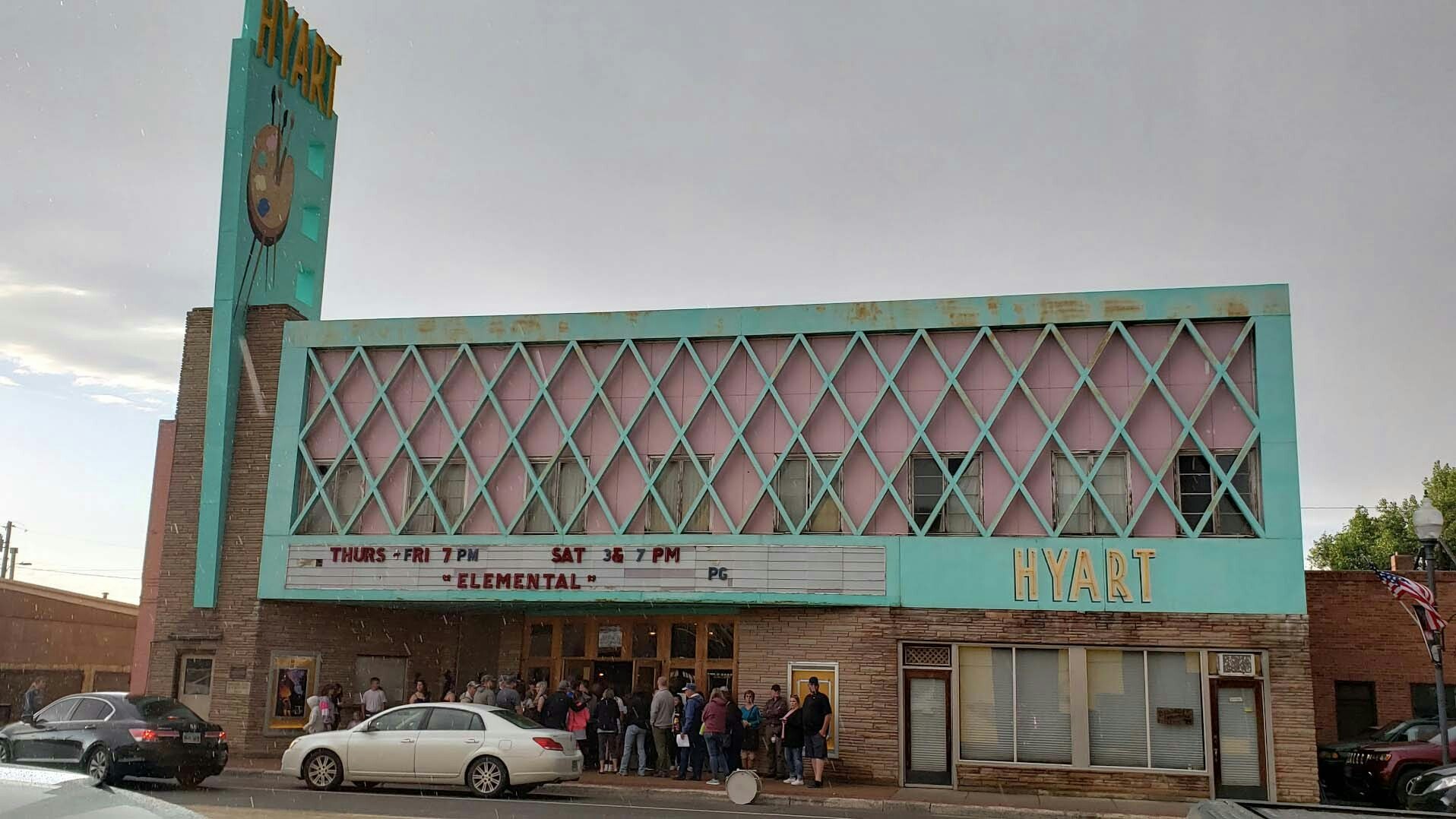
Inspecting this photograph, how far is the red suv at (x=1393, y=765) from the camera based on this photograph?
829 inches

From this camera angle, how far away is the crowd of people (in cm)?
2148

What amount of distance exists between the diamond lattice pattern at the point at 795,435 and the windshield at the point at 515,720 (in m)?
5.68

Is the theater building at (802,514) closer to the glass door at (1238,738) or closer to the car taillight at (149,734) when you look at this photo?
the glass door at (1238,738)

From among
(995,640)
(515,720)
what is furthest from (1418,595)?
(515,720)

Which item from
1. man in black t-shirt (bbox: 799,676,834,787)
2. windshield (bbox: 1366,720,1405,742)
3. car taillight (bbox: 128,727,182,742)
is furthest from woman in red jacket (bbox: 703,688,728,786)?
windshield (bbox: 1366,720,1405,742)

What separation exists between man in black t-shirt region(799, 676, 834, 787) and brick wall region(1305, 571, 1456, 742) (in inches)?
547

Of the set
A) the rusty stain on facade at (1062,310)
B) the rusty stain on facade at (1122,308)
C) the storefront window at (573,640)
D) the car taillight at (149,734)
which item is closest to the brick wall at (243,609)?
the storefront window at (573,640)

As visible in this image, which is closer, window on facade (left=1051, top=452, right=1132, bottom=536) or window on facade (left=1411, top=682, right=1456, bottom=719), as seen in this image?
window on facade (left=1051, top=452, right=1132, bottom=536)

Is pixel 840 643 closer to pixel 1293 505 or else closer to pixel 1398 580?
pixel 1293 505

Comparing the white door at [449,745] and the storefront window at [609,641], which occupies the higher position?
the storefront window at [609,641]

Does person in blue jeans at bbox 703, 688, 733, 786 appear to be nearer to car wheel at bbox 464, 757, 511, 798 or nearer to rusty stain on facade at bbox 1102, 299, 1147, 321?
car wheel at bbox 464, 757, 511, 798

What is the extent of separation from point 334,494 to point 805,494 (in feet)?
31.4

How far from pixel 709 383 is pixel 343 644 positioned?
9653 millimetres

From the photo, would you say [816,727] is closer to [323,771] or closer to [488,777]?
[488,777]
